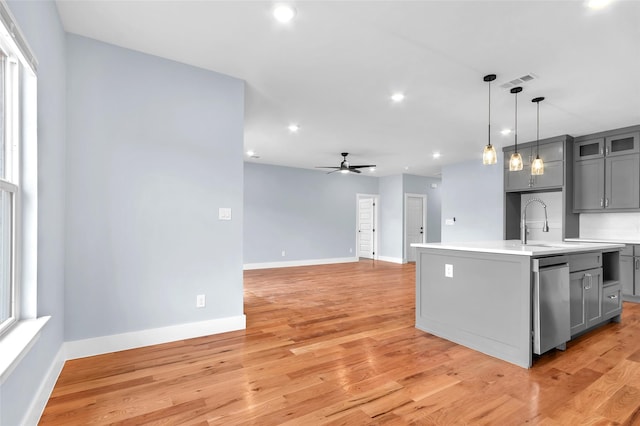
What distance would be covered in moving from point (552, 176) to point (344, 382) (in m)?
5.51

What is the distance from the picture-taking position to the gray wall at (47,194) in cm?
165

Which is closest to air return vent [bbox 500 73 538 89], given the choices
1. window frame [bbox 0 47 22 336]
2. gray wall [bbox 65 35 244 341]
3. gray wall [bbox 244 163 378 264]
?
gray wall [bbox 65 35 244 341]

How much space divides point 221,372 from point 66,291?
1452 millimetres

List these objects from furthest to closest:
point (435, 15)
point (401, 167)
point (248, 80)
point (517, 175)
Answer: point (401, 167) < point (517, 175) < point (248, 80) < point (435, 15)

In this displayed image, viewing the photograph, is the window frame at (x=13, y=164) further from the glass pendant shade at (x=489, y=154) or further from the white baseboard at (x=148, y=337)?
the glass pendant shade at (x=489, y=154)

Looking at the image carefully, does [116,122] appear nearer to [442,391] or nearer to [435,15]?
[435,15]

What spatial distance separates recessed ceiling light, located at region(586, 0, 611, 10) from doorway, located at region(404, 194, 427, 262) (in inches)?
279

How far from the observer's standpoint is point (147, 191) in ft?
9.77

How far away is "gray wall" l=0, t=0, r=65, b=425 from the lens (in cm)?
165

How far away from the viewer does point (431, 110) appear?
432 cm

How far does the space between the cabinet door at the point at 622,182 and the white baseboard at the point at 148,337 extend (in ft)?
19.6

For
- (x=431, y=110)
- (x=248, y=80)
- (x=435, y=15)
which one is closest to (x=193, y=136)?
(x=248, y=80)

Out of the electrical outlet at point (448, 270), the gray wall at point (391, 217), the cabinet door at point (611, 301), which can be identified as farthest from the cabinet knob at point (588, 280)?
the gray wall at point (391, 217)

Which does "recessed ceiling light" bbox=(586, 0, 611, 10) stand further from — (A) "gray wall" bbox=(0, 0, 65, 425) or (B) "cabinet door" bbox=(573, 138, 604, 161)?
(B) "cabinet door" bbox=(573, 138, 604, 161)
